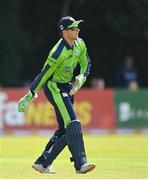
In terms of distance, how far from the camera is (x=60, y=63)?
11.5m

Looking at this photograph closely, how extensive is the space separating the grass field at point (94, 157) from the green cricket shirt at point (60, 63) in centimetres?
127

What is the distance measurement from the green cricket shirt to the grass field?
1.27 meters

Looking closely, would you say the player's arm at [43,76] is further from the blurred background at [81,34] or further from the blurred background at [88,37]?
the blurred background at [81,34]

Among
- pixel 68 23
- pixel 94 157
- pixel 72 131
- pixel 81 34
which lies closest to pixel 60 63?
pixel 68 23

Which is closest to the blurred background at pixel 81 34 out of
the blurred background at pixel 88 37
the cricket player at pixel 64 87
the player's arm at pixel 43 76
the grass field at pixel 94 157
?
the blurred background at pixel 88 37

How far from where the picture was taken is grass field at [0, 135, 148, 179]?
451 inches

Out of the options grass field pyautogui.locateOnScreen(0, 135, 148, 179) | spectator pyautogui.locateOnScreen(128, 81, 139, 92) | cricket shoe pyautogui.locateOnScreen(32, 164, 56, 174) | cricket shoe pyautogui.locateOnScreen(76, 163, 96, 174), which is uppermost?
cricket shoe pyautogui.locateOnScreen(76, 163, 96, 174)

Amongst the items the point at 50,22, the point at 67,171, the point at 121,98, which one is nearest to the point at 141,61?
the point at 50,22

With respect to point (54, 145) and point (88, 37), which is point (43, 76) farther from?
point (88, 37)

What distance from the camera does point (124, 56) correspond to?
32.2m

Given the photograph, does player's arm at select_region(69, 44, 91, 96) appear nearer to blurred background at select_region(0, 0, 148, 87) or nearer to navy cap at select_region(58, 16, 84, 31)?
navy cap at select_region(58, 16, 84, 31)

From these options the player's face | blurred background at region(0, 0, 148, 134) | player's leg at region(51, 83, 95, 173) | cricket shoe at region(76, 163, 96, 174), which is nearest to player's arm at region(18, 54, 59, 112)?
player's leg at region(51, 83, 95, 173)

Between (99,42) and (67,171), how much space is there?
67.6ft

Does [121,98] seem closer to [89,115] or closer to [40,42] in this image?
[89,115]
